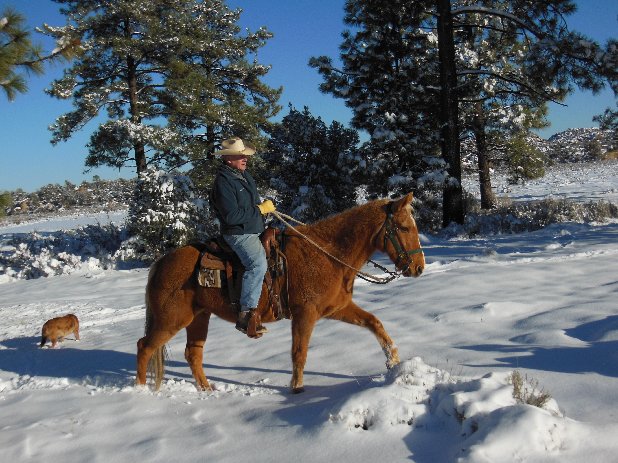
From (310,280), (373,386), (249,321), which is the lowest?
(373,386)

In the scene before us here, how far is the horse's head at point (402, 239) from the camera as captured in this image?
4320 millimetres

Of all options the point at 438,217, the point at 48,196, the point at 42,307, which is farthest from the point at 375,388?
the point at 48,196

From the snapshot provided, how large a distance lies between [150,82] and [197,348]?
49.8 feet

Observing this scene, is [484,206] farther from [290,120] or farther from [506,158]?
[290,120]

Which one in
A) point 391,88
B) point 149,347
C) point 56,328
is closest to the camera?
point 149,347

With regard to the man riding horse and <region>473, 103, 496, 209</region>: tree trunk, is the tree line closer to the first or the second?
<region>473, 103, 496, 209</region>: tree trunk

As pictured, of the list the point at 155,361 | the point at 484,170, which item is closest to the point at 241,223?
the point at 155,361

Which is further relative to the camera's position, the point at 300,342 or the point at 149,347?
the point at 149,347

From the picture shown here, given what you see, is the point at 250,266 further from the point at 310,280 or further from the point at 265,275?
the point at 310,280

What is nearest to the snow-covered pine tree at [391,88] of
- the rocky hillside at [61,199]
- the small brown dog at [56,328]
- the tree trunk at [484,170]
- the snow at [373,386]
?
the tree trunk at [484,170]

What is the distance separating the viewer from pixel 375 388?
134 inches

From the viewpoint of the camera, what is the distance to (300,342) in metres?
4.34

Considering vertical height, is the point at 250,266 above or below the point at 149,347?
above

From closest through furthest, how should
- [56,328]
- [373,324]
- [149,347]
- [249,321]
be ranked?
[249,321]
[373,324]
[149,347]
[56,328]
